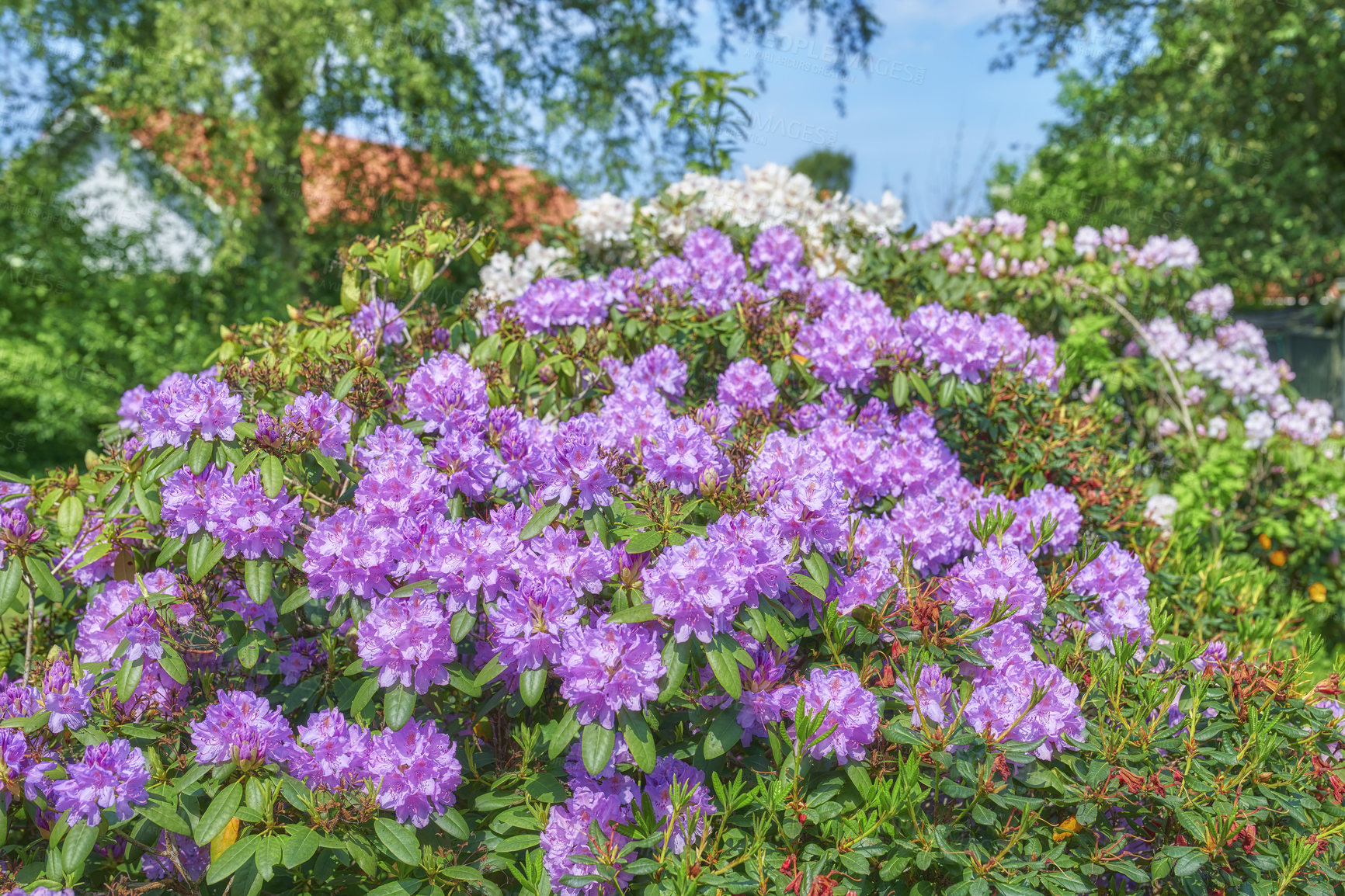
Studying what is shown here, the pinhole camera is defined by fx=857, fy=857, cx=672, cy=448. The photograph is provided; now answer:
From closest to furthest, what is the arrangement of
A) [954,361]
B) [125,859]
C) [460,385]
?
[125,859] < [460,385] < [954,361]

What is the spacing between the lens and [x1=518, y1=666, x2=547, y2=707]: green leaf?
1.65 m

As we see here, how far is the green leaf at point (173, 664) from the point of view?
6.11ft

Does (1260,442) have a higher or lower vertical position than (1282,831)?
lower

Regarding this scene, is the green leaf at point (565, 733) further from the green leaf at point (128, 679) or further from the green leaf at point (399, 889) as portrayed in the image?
the green leaf at point (128, 679)

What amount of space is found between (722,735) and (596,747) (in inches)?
10.9

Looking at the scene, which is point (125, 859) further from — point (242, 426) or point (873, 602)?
point (873, 602)

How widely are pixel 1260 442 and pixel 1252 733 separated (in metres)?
3.48

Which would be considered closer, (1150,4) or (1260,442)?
(1260,442)

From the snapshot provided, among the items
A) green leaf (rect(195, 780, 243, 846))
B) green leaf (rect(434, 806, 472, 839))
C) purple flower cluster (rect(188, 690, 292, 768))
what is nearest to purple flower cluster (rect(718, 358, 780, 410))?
green leaf (rect(434, 806, 472, 839))

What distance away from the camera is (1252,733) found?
180 cm

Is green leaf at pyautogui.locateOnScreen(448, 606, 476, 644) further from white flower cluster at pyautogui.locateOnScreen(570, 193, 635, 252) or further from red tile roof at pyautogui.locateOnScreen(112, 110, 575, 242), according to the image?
red tile roof at pyautogui.locateOnScreen(112, 110, 575, 242)

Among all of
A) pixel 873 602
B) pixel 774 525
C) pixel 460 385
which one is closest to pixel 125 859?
pixel 460 385

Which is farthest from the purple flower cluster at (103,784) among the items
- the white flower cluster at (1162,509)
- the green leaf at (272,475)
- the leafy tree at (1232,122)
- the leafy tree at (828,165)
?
the leafy tree at (828,165)

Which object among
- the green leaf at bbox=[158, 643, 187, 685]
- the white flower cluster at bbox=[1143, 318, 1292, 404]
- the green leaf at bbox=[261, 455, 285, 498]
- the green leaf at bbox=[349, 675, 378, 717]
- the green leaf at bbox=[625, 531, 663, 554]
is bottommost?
the white flower cluster at bbox=[1143, 318, 1292, 404]
